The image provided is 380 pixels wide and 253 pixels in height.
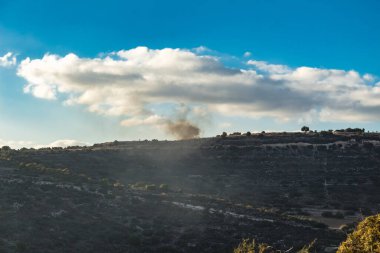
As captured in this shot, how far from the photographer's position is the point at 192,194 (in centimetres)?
6606

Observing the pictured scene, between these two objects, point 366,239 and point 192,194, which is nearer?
point 366,239

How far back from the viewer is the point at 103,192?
53.3 meters

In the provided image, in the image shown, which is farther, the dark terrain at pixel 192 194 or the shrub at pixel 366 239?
the dark terrain at pixel 192 194

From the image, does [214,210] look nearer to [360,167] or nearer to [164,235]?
[164,235]

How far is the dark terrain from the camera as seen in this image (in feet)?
132

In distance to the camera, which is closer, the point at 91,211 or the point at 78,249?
the point at 78,249

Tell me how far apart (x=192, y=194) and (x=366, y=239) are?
170 ft

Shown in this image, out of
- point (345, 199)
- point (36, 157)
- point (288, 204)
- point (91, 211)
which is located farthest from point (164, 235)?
point (36, 157)

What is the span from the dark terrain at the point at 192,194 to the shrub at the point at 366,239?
970 inches

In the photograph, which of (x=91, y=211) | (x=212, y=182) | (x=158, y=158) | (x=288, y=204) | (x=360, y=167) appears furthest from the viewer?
(x=158, y=158)

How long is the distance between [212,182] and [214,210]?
31.7 m

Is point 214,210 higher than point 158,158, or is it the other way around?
point 158,158

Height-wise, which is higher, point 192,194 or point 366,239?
point 366,239

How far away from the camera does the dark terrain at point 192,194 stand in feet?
132
